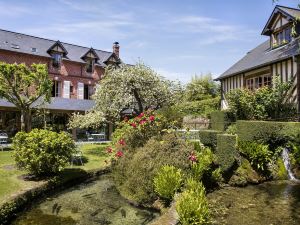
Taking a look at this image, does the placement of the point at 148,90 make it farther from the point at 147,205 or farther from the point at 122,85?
the point at 147,205

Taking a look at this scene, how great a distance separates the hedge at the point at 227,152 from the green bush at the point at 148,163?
1.88m

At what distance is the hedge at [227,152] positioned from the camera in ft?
37.1

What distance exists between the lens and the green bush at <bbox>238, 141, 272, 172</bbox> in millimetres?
12064

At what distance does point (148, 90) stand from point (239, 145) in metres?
6.53

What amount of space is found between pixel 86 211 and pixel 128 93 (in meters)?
9.21

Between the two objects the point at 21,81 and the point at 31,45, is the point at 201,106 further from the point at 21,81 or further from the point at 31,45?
the point at 21,81

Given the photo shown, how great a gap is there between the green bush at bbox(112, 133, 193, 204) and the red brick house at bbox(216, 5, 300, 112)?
29.9ft

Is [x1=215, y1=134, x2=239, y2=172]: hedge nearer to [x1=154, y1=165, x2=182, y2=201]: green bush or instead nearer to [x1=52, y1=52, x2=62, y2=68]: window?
[x1=154, y1=165, x2=182, y2=201]: green bush

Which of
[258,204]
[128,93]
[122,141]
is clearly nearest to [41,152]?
[122,141]

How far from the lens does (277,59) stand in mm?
16594

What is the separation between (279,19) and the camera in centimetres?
1862

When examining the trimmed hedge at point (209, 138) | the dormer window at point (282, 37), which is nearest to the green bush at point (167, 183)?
the trimmed hedge at point (209, 138)

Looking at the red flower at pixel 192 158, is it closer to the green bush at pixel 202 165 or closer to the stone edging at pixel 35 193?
the green bush at pixel 202 165

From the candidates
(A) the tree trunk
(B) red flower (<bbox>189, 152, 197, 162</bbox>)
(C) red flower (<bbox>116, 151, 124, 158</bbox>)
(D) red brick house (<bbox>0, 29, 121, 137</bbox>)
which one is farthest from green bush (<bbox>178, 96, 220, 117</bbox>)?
(B) red flower (<bbox>189, 152, 197, 162</bbox>)
